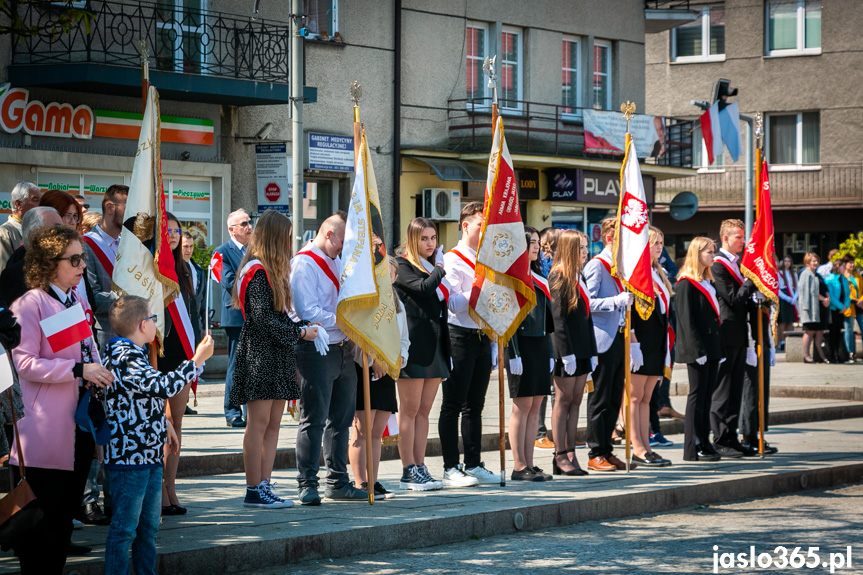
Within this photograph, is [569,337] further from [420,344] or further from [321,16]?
[321,16]

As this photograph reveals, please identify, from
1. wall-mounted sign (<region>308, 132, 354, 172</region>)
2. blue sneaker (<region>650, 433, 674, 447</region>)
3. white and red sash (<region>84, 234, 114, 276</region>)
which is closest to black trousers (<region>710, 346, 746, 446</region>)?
blue sneaker (<region>650, 433, 674, 447</region>)

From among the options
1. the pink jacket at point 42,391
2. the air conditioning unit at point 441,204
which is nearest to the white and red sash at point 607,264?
the pink jacket at point 42,391

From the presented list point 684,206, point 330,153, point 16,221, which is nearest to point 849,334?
point 684,206

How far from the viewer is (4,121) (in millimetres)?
17844

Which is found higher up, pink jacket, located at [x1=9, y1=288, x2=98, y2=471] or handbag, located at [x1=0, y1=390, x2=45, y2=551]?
pink jacket, located at [x1=9, y1=288, x2=98, y2=471]

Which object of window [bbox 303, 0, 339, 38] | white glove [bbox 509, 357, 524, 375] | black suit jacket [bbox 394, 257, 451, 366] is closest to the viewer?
black suit jacket [bbox 394, 257, 451, 366]

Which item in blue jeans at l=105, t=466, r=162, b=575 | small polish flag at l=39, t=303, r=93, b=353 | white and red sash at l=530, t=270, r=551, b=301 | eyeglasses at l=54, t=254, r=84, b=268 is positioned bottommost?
blue jeans at l=105, t=466, r=162, b=575

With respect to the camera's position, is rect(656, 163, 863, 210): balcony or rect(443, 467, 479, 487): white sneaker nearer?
rect(443, 467, 479, 487): white sneaker

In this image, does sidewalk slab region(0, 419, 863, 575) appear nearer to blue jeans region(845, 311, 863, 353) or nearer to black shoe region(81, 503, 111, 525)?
black shoe region(81, 503, 111, 525)

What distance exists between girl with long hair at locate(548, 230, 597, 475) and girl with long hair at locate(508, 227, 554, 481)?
263 mm

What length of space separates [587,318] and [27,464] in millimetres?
5302

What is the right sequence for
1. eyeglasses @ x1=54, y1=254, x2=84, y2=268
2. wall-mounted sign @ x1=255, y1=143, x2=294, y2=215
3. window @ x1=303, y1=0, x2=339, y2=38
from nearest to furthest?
eyeglasses @ x1=54, y1=254, x2=84, y2=268 → wall-mounted sign @ x1=255, y1=143, x2=294, y2=215 → window @ x1=303, y1=0, x2=339, y2=38

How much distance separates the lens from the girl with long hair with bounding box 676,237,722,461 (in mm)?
10734

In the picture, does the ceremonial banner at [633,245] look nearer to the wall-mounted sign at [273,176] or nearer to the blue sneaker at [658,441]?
the blue sneaker at [658,441]
